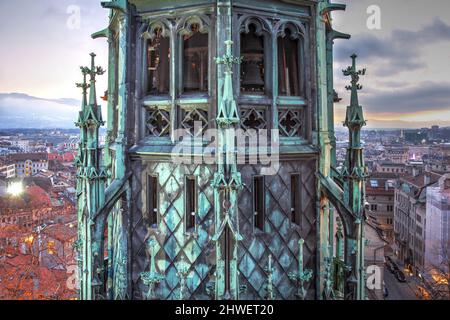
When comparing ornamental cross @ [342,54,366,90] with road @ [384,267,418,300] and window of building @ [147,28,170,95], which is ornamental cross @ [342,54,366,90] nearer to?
window of building @ [147,28,170,95]

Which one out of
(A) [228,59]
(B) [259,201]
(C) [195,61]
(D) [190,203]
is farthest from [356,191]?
(C) [195,61]

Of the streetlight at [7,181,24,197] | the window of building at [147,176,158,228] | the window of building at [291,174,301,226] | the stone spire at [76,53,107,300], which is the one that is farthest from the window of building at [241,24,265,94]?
the streetlight at [7,181,24,197]

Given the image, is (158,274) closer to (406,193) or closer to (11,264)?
(11,264)

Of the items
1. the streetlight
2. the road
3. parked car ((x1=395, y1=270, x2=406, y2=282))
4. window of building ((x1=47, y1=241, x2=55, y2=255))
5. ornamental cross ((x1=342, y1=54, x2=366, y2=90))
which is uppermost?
ornamental cross ((x1=342, y1=54, x2=366, y2=90))

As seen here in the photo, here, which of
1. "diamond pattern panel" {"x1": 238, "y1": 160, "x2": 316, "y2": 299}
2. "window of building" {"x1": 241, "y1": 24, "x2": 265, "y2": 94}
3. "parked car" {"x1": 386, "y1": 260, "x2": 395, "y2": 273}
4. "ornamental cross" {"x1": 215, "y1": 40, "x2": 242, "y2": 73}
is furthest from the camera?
"parked car" {"x1": 386, "y1": 260, "x2": 395, "y2": 273}

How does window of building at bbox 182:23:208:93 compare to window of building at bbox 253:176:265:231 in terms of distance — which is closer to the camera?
window of building at bbox 253:176:265:231
